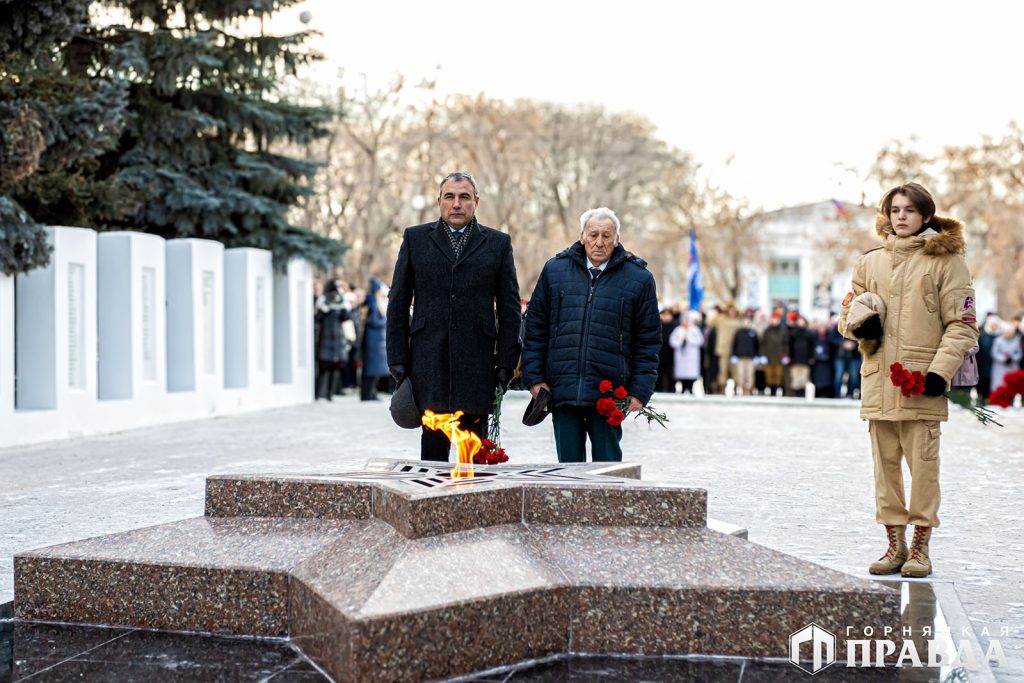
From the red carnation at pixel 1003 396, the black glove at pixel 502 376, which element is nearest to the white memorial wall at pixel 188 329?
the black glove at pixel 502 376

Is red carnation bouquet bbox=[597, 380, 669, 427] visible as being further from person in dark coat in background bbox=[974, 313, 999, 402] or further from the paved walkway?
person in dark coat in background bbox=[974, 313, 999, 402]

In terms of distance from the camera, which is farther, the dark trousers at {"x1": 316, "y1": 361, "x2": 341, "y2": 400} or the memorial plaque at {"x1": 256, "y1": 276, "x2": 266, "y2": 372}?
the dark trousers at {"x1": 316, "y1": 361, "x2": 341, "y2": 400}

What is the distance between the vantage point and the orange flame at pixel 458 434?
645 cm

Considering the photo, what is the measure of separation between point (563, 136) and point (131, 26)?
28.4 metres

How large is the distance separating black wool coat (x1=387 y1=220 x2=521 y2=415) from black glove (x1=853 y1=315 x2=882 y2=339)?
1.89 metres

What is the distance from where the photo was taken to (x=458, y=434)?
6.52 m

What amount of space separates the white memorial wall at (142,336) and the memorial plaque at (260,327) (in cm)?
2

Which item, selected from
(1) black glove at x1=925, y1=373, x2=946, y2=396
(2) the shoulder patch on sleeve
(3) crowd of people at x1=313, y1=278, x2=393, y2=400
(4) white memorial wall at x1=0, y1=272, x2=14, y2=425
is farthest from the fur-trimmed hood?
(3) crowd of people at x1=313, y1=278, x2=393, y2=400

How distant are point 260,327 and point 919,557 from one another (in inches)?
648

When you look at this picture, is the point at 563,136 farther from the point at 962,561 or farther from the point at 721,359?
the point at 962,561

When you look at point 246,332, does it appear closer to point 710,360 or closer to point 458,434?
point 710,360

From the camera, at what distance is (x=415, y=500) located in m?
5.17

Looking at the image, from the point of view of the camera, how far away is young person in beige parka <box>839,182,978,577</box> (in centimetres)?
645

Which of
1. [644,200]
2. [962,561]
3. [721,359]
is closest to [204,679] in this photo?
[962,561]
